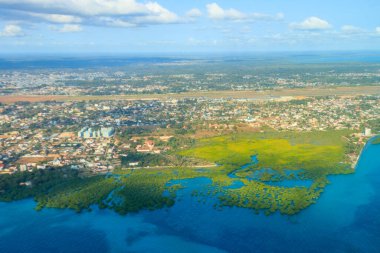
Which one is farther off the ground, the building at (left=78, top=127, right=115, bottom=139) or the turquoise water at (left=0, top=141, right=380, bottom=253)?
the building at (left=78, top=127, right=115, bottom=139)

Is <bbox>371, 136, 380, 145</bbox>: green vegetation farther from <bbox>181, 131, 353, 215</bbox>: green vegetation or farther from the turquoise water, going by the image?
the turquoise water

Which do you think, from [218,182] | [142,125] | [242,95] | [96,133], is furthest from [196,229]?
[242,95]

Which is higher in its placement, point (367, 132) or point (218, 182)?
point (367, 132)

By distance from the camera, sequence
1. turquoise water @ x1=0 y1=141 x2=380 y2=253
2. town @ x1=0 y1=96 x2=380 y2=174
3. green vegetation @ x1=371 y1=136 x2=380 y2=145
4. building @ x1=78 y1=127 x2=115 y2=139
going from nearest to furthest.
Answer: turquoise water @ x1=0 y1=141 x2=380 y2=253 → town @ x1=0 y1=96 x2=380 y2=174 → green vegetation @ x1=371 y1=136 x2=380 y2=145 → building @ x1=78 y1=127 x2=115 y2=139

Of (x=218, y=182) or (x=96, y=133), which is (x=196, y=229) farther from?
(x=96, y=133)

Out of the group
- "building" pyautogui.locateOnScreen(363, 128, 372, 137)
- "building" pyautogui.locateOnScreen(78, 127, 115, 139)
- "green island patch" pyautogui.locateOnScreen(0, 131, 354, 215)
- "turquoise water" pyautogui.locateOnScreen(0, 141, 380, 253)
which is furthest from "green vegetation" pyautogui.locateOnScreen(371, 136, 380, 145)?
"building" pyautogui.locateOnScreen(78, 127, 115, 139)

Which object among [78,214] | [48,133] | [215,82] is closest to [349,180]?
[78,214]

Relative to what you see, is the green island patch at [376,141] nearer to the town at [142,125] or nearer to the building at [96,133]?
the town at [142,125]

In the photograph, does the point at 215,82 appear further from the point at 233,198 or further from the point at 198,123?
the point at 233,198
